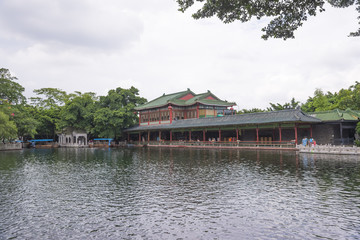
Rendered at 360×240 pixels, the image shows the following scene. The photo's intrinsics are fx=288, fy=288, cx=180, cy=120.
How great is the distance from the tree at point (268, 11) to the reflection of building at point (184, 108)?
143 ft

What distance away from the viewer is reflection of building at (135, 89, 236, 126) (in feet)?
181

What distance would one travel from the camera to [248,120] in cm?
4094

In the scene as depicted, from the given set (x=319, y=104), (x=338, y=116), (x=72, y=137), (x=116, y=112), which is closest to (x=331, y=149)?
(x=338, y=116)

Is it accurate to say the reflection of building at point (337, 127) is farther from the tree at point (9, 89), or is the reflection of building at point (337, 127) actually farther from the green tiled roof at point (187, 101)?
the tree at point (9, 89)

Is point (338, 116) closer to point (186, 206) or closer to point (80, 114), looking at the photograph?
point (186, 206)

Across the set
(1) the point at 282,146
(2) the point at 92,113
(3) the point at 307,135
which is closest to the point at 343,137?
(3) the point at 307,135

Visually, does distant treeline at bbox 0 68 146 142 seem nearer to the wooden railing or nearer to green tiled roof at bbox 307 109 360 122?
the wooden railing

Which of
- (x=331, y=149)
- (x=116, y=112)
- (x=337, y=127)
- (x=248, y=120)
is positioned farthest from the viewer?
(x=116, y=112)

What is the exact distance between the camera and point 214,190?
44.9 feet

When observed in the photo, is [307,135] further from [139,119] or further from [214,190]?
[139,119]

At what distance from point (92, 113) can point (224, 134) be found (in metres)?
27.1

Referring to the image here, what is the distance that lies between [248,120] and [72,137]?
3821 centimetres

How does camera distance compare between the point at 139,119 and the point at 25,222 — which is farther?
the point at 139,119

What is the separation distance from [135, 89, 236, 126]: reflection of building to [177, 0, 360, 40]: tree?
4358cm
